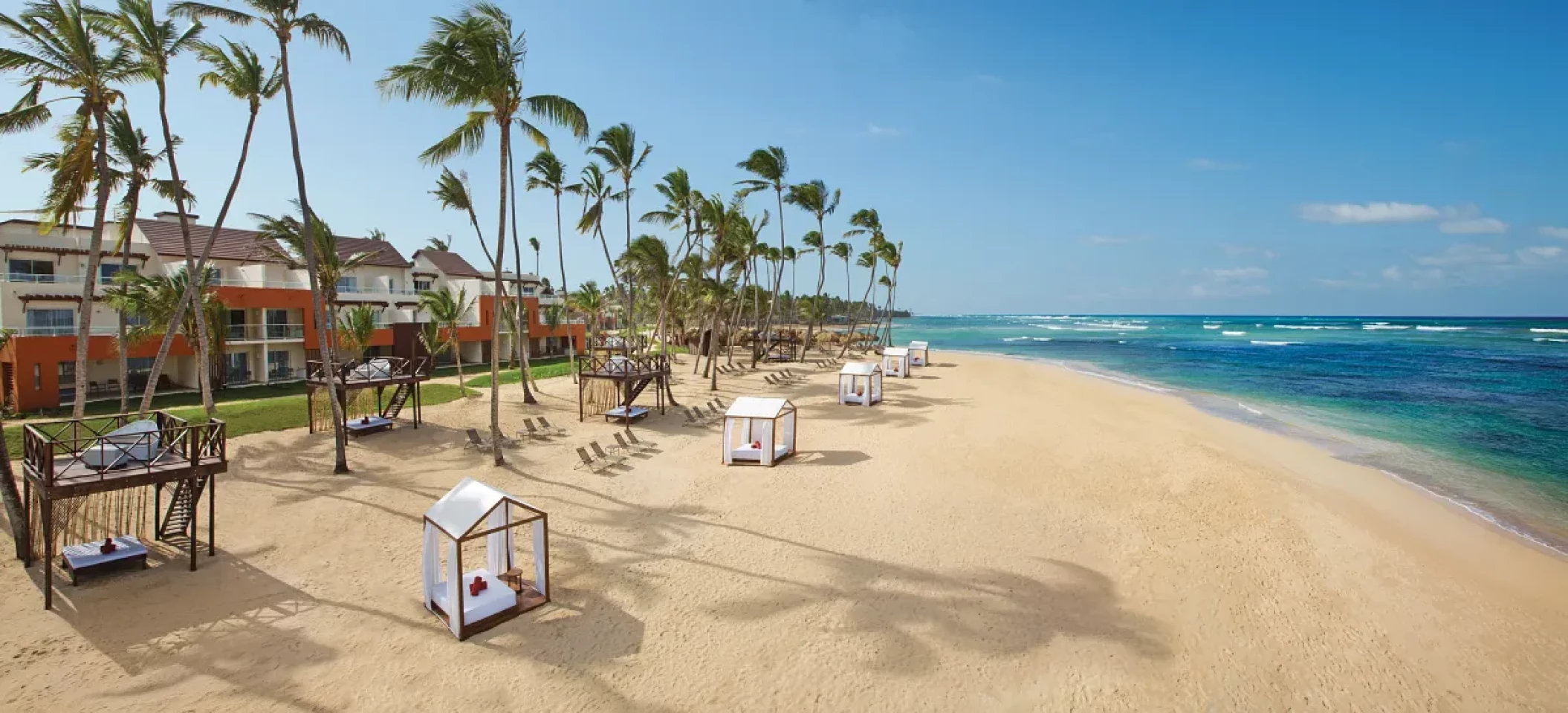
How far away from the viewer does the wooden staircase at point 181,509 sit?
11.2 metres

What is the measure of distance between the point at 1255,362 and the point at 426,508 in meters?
65.7

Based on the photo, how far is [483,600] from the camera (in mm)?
9047

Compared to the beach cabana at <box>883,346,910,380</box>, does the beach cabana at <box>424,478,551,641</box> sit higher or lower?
lower

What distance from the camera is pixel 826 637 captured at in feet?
29.4

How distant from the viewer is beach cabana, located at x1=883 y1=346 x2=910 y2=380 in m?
41.9

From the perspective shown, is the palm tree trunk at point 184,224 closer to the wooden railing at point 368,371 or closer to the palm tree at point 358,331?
the wooden railing at point 368,371

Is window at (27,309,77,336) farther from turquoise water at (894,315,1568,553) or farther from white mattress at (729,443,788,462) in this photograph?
turquoise water at (894,315,1568,553)

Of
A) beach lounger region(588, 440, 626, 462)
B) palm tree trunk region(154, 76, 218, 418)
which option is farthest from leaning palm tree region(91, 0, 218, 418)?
beach lounger region(588, 440, 626, 462)

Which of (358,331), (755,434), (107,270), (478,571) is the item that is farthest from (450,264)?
(478,571)

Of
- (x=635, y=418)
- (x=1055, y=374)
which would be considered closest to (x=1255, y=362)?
(x=1055, y=374)

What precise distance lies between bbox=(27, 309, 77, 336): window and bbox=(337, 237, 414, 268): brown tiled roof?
1341 centimetres

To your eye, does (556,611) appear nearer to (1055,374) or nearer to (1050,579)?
(1050,579)

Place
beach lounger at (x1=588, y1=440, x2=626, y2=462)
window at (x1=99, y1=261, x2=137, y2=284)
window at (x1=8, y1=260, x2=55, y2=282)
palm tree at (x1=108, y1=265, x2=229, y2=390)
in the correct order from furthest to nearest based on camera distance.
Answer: window at (x1=99, y1=261, x2=137, y2=284)
window at (x1=8, y1=260, x2=55, y2=282)
palm tree at (x1=108, y1=265, x2=229, y2=390)
beach lounger at (x1=588, y1=440, x2=626, y2=462)

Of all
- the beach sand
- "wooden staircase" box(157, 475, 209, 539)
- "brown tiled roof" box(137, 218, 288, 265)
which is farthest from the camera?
"brown tiled roof" box(137, 218, 288, 265)
